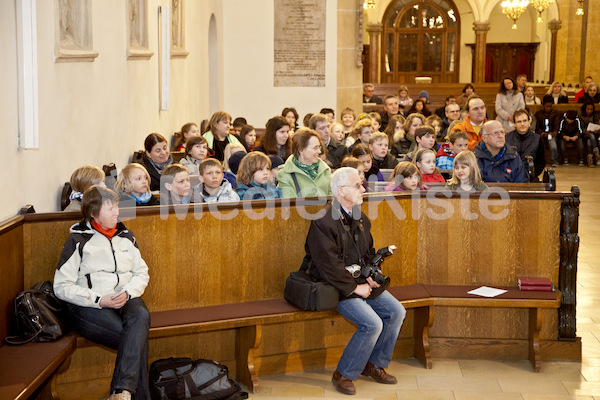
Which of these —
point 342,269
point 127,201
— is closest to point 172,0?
point 127,201

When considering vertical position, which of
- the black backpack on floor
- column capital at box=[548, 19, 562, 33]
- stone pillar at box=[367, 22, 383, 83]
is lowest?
the black backpack on floor

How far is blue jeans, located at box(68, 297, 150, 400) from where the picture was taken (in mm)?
4438

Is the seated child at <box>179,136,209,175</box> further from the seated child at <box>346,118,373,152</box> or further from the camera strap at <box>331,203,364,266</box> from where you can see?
the camera strap at <box>331,203,364,266</box>

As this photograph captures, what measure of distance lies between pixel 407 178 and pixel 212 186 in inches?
59.0

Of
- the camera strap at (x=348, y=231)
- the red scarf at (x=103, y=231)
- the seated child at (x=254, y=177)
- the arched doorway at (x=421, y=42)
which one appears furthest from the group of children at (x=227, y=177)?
the arched doorway at (x=421, y=42)

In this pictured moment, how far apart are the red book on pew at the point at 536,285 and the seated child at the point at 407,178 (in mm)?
1094

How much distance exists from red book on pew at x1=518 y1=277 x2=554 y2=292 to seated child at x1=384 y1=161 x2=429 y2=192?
3.59 ft

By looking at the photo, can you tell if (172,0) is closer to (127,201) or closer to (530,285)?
(127,201)

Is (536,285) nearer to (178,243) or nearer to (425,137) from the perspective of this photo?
(178,243)

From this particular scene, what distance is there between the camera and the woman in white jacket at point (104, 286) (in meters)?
4.48

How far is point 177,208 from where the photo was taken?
16.4 feet

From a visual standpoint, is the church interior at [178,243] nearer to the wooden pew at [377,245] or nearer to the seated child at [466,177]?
the wooden pew at [377,245]

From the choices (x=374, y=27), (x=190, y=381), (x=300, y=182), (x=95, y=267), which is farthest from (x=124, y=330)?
(x=374, y=27)

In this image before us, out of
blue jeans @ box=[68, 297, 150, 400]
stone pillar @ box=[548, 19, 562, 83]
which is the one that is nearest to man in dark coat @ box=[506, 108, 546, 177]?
blue jeans @ box=[68, 297, 150, 400]
